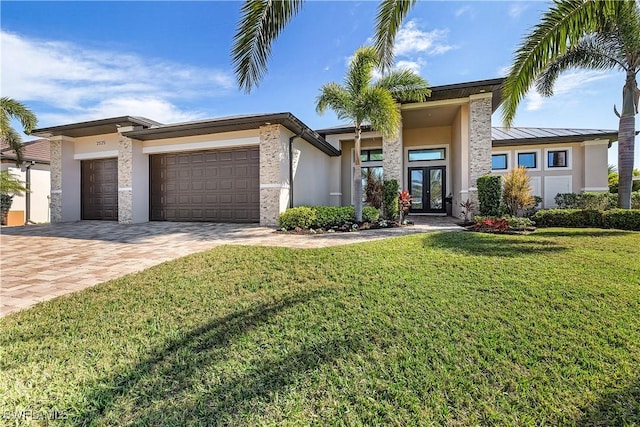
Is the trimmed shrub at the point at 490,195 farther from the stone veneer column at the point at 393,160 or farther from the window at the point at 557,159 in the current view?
the window at the point at 557,159

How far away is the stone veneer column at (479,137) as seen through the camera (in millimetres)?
11398

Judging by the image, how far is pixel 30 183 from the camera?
51.7 ft

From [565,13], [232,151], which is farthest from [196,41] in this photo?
[565,13]

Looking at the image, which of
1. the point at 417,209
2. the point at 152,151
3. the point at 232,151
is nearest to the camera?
the point at 232,151

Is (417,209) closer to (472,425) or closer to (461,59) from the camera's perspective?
(461,59)

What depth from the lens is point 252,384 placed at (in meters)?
2.42

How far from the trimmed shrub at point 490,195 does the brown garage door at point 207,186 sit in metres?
8.43

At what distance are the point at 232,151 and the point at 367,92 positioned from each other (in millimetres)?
5776

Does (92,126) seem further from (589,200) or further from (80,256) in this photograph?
(589,200)

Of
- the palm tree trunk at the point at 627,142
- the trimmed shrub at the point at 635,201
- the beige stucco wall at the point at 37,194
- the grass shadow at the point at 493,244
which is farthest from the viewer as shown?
the beige stucco wall at the point at 37,194

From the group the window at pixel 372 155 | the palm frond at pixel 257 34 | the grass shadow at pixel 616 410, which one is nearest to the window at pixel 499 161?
the window at pixel 372 155

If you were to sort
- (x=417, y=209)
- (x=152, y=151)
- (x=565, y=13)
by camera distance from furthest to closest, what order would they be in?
(x=417, y=209) < (x=152, y=151) < (x=565, y=13)

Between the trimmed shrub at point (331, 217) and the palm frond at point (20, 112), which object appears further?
the palm frond at point (20, 112)

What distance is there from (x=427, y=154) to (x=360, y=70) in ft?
26.1
